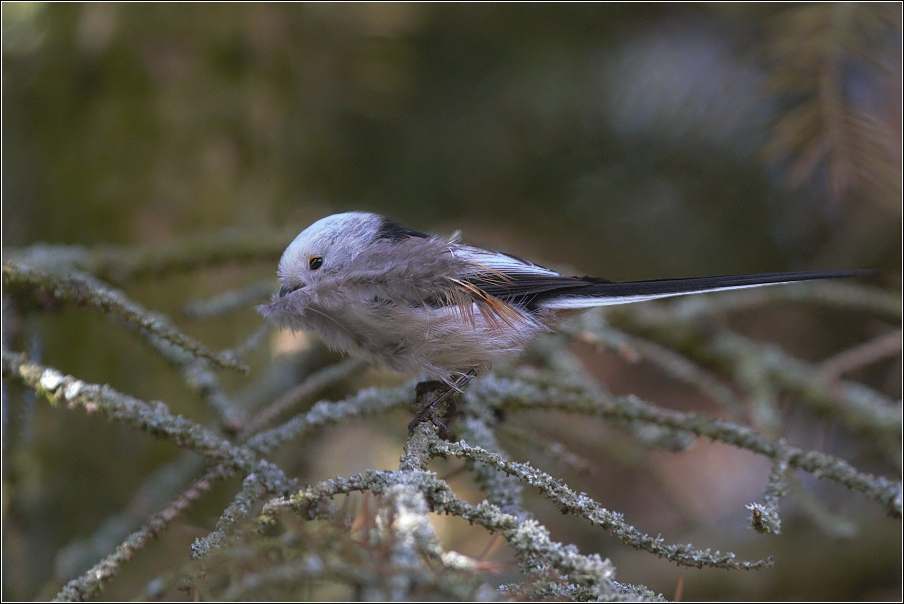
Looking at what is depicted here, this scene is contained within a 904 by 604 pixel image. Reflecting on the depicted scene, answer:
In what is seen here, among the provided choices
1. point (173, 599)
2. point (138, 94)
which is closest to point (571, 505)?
point (173, 599)

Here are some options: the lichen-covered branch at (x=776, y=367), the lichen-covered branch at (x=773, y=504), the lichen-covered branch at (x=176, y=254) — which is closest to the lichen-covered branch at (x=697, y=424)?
the lichen-covered branch at (x=773, y=504)

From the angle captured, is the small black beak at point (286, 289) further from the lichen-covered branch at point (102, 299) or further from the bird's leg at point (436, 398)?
A: the lichen-covered branch at point (102, 299)

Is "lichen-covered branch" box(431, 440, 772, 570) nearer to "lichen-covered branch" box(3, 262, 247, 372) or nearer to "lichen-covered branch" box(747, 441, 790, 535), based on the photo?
"lichen-covered branch" box(747, 441, 790, 535)

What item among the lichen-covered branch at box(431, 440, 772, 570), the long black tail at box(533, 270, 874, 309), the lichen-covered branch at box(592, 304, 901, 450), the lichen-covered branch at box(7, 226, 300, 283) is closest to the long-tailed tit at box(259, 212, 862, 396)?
the long black tail at box(533, 270, 874, 309)

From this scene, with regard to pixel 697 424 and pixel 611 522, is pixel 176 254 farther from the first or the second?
pixel 611 522

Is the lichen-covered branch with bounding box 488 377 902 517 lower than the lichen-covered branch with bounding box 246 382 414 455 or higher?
higher

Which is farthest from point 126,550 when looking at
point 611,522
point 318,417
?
point 611,522
